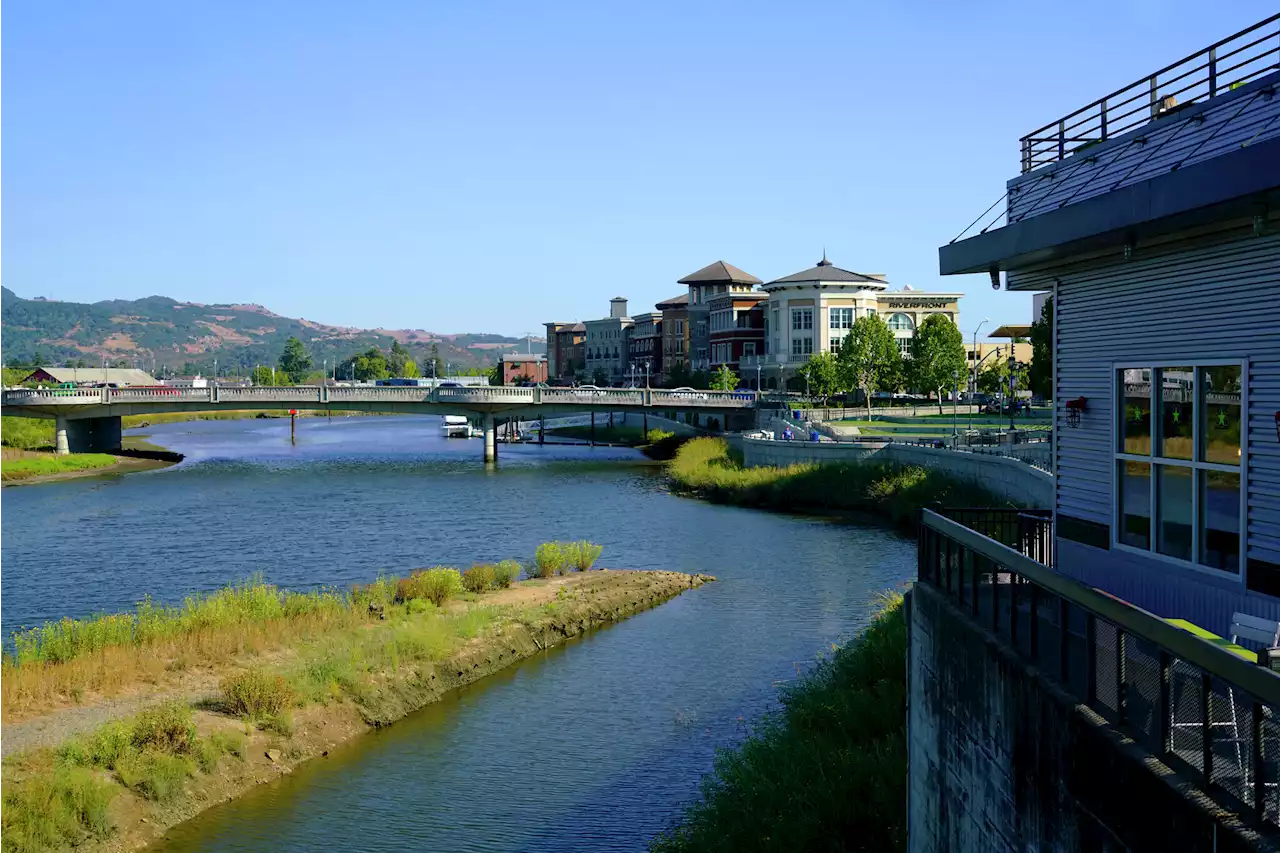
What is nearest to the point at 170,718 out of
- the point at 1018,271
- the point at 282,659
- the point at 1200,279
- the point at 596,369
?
the point at 282,659

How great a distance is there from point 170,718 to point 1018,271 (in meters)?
13.5

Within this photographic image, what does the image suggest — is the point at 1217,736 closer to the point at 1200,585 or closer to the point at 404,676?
the point at 1200,585

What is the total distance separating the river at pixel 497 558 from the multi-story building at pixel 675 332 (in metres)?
65.8

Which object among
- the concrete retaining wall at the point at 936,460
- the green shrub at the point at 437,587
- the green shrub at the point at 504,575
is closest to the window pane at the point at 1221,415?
the green shrub at the point at 437,587

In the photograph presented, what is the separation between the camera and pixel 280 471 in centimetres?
7706

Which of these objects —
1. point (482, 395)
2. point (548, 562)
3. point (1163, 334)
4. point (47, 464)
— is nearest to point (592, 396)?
point (482, 395)

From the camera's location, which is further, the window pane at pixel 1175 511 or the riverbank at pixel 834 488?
the riverbank at pixel 834 488

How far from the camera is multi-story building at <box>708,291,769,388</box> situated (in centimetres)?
12050

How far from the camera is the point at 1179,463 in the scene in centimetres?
1147

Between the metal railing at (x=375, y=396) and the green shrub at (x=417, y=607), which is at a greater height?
the metal railing at (x=375, y=396)

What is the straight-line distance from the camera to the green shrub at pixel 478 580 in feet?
104

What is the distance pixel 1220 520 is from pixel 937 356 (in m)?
82.0

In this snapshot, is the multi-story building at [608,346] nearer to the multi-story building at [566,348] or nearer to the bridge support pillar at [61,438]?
the multi-story building at [566,348]

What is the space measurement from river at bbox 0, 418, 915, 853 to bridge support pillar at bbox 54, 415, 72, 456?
35.8ft
